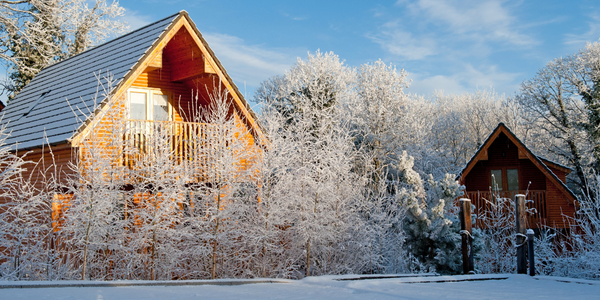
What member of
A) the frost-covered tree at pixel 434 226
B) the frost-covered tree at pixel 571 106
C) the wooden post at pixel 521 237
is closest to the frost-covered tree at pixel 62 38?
the frost-covered tree at pixel 434 226

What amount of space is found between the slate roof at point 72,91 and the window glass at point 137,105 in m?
1.03

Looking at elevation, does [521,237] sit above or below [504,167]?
below

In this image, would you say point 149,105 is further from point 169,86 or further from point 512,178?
point 512,178

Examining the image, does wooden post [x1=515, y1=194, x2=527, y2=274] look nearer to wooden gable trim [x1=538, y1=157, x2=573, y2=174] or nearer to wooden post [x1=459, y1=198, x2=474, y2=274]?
wooden post [x1=459, y1=198, x2=474, y2=274]

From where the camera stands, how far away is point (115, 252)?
11.2m

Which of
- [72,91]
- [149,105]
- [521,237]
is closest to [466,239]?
[521,237]

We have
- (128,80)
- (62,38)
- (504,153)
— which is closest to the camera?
(128,80)

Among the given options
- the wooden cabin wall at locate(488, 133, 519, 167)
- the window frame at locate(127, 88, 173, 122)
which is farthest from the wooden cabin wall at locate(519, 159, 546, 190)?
the window frame at locate(127, 88, 173, 122)

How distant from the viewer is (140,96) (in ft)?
49.8

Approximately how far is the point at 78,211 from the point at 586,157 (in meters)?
33.8

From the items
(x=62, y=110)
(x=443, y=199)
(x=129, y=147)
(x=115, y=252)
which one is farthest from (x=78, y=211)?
(x=443, y=199)

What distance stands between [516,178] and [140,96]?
1644cm

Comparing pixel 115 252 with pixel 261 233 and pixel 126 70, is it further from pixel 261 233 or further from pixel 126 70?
pixel 126 70

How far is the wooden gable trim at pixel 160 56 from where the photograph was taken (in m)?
12.3
